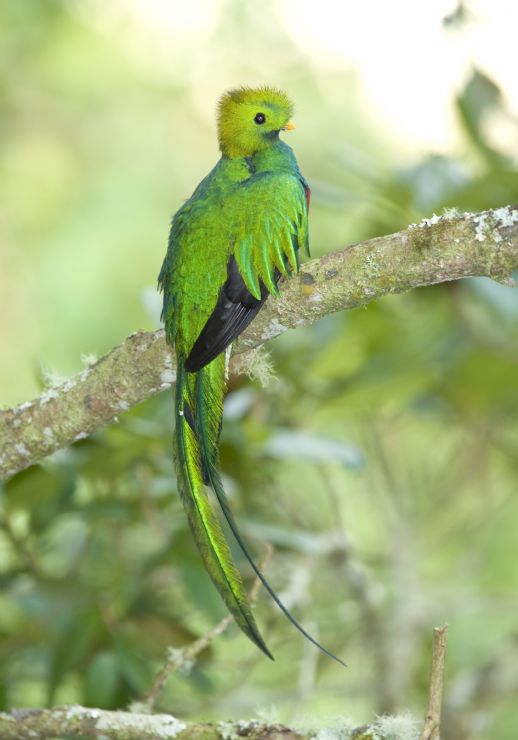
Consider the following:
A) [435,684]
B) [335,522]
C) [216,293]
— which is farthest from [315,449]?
[435,684]

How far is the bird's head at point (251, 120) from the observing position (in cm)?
179

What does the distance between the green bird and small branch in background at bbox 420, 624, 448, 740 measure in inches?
11.7

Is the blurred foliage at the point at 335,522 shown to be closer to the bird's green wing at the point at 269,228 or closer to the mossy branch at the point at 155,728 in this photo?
the mossy branch at the point at 155,728

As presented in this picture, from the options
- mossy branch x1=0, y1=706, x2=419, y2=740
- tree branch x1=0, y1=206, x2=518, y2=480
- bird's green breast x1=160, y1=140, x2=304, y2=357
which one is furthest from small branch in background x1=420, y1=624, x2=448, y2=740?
bird's green breast x1=160, y1=140, x2=304, y2=357

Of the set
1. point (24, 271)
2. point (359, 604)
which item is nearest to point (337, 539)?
point (359, 604)

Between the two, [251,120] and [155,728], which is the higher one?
[251,120]

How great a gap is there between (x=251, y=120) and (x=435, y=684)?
1.07m

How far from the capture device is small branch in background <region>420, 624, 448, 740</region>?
1165 mm

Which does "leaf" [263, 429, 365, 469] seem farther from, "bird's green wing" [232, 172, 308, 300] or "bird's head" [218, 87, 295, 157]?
"bird's head" [218, 87, 295, 157]

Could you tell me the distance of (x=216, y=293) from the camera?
5.13ft

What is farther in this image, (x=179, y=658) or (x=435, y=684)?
(x=179, y=658)

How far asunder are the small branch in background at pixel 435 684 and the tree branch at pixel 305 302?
48cm

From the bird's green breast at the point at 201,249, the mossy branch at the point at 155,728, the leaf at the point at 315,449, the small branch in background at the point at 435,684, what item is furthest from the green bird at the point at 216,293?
the leaf at the point at 315,449

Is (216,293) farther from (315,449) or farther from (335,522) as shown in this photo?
(335,522)
